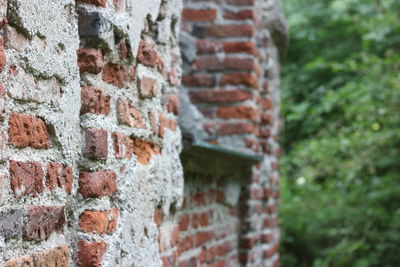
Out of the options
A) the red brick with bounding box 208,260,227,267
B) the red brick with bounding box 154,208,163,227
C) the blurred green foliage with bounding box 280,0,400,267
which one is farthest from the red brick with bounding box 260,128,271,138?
the blurred green foliage with bounding box 280,0,400,267

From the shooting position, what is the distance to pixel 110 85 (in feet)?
5.57

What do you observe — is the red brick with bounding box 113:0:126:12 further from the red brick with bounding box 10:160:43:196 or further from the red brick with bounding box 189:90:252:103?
the red brick with bounding box 189:90:252:103

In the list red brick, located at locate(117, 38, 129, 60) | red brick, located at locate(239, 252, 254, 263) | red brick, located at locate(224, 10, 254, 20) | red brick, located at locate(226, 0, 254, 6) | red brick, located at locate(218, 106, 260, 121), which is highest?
red brick, located at locate(226, 0, 254, 6)

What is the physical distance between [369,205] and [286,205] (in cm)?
103

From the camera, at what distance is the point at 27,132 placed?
1319 millimetres

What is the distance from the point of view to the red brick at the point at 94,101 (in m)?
1.58

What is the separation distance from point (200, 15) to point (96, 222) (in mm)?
2321

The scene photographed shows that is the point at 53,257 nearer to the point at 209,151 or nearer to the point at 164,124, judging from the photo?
the point at 164,124

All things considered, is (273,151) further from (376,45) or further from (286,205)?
(376,45)

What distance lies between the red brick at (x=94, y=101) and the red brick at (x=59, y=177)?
6.8 inches

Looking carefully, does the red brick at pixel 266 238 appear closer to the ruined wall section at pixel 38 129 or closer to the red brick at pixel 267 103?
the red brick at pixel 267 103

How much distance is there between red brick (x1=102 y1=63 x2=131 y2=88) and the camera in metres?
1.69

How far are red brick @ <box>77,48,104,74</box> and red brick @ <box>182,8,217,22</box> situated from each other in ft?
7.05

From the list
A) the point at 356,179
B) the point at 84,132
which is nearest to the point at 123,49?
the point at 84,132
